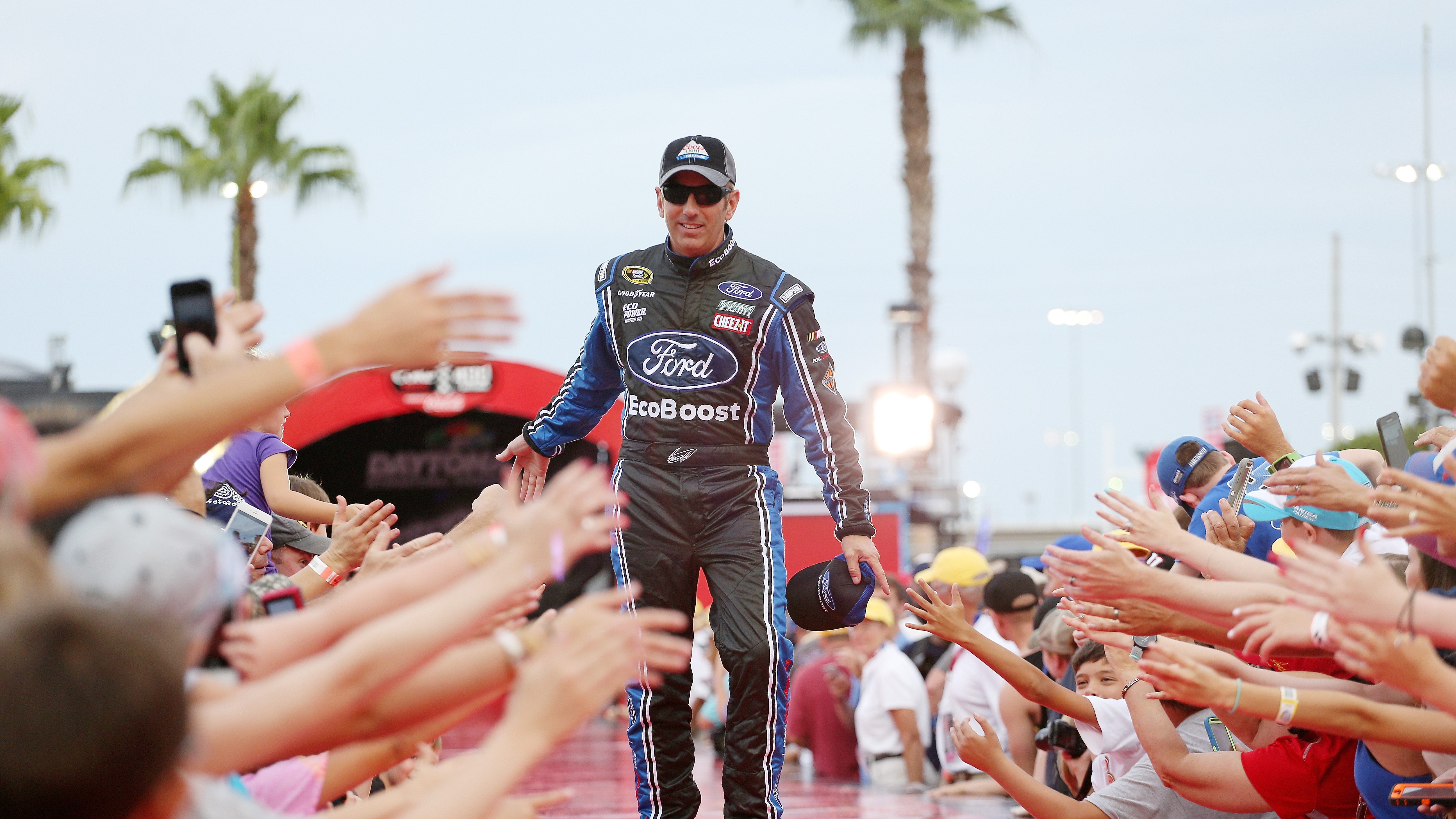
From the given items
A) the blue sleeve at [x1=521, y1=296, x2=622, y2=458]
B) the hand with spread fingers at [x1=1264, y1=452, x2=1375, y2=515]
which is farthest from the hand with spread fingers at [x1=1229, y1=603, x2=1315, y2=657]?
the blue sleeve at [x1=521, y1=296, x2=622, y2=458]

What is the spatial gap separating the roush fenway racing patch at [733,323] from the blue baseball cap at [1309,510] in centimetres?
182

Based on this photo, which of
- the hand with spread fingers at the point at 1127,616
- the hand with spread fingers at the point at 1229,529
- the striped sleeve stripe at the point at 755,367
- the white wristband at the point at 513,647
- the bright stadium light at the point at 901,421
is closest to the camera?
the white wristband at the point at 513,647

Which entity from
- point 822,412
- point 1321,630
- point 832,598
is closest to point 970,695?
point 832,598

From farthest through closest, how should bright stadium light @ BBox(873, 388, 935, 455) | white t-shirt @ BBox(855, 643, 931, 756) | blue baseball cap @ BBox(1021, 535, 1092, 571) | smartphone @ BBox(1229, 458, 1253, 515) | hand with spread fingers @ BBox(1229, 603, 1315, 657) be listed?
bright stadium light @ BBox(873, 388, 935, 455) < white t-shirt @ BBox(855, 643, 931, 756) < blue baseball cap @ BBox(1021, 535, 1092, 571) < smartphone @ BBox(1229, 458, 1253, 515) < hand with spread fingers @ BBox(1229, 603, 1315, 657)

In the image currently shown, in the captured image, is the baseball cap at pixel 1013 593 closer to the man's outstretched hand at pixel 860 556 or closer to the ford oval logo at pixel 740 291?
the man's outstretched hand at pixel 860 556

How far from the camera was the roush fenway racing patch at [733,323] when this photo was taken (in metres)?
4.90

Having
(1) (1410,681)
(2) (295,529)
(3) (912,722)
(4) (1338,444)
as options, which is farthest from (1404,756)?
(4) (1338,444)

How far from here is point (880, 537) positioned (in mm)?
17984

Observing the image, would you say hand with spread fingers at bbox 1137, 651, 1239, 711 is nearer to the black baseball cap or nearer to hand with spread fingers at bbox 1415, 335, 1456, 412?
hand with spread fingers at bbox 1415, 335, 1456, 412

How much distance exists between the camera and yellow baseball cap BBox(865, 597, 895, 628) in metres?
9.43

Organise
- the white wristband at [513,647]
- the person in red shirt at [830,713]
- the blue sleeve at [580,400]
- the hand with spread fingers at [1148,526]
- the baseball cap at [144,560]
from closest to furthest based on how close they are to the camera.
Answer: the baseball cap at [144,560]
the white wristband at [513,647]
the hand with spread fingers at [1148,526]
the blue sleeve at [580,400]
the person in red shirt at [830,713]

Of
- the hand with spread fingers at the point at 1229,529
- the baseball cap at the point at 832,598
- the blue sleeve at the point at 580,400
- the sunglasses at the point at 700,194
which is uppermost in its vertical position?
the sunglasses at the point at 700,194

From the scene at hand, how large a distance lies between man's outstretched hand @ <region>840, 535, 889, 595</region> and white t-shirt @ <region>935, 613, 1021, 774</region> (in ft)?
8.16

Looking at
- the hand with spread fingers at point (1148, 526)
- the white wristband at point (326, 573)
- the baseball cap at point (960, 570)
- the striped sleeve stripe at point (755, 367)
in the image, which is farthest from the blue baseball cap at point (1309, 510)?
the baseball cap at point (960, 570)
